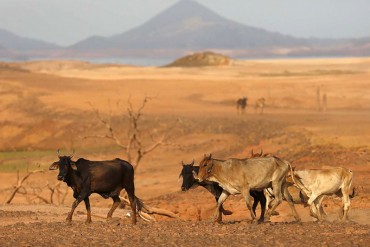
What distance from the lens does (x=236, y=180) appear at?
16.3m

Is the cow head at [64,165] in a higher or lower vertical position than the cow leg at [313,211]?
higher

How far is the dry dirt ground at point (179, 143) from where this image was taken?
14.6m

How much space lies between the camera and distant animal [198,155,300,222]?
53.3 feet

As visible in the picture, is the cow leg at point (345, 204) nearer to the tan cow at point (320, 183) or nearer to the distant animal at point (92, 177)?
the tan cow at point (320, 183)

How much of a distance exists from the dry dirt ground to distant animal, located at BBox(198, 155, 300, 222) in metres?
0.65

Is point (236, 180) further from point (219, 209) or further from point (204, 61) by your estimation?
point (204, 61)

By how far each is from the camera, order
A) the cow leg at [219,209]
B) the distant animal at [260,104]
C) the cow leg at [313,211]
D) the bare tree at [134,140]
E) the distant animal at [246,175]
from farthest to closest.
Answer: the distant animal at [260,104] → the bare tree at [134,140] → the cow leg at [313,211] → the cow leg at [219,209] → the distant animal at [246,175]

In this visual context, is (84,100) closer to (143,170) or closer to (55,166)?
(143,170)

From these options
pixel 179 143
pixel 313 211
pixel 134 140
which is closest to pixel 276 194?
pixel 313 211

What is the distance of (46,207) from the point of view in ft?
70.9

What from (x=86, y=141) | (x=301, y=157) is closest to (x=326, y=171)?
(x=301, y=157)

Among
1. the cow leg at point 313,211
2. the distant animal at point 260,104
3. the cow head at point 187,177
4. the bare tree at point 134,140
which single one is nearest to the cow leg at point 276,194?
the cow leg at point 313,211

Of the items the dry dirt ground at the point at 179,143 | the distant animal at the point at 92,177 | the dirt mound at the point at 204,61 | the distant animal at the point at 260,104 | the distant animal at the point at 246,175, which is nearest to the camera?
the dry dirt ground at the point at 179,143

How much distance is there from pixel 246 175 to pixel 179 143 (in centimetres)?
2541
